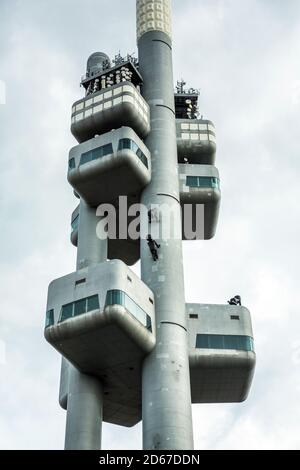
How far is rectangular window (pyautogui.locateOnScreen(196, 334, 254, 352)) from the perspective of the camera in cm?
6300

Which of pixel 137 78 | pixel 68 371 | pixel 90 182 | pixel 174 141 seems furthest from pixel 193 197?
pixel 68 371

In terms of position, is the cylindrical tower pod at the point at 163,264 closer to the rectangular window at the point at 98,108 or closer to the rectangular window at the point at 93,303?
the rectangular window at the point at 98,108

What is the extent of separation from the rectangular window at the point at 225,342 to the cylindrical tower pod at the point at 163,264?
2257 mm

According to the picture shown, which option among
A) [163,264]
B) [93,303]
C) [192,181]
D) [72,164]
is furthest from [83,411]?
[192,181]

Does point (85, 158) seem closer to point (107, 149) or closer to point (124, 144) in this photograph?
point (107, 149)

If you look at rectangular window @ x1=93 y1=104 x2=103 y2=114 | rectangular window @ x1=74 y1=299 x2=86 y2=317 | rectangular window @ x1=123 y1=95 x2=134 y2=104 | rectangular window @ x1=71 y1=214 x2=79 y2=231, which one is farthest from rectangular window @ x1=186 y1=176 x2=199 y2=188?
rectangular window @ x1=74 y1=299 x2=86 y2=317

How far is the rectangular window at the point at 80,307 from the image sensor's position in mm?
56453

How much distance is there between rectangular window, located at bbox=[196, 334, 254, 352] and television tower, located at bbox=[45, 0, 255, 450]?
10cm

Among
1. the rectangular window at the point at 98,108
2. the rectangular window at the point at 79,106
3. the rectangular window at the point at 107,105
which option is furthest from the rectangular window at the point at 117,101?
the rectangular window at the point at 79,106

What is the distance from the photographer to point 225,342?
208 feet

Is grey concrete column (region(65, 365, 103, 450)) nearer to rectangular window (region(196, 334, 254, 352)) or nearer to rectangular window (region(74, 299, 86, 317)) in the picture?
rectangular window (region(74, 299, 86, 317))

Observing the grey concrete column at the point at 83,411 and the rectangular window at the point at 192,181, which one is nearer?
the grey concrete column at the point at 83,411

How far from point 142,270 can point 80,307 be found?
1056 cm

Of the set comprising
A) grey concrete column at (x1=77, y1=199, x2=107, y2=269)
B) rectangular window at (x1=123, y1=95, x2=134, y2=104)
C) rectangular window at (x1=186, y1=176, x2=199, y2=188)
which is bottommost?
grey concrete column at (x1=77, y1=199, x2=107, y2=269)
